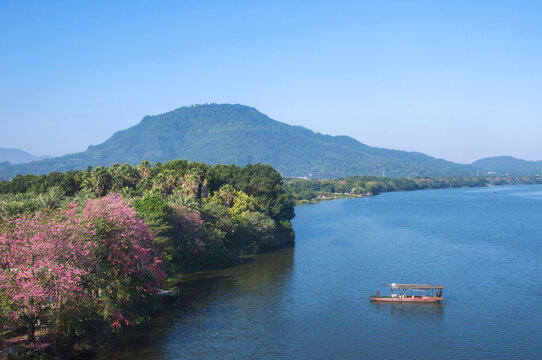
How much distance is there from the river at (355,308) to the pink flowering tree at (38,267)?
680cm

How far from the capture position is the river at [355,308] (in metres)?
38.6

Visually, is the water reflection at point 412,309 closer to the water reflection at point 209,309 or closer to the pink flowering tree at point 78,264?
the water reflection at point 209,309

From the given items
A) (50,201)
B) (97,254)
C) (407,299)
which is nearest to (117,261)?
(97,254)

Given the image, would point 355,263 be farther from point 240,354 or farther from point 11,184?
point 11,184

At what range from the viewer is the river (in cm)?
3856

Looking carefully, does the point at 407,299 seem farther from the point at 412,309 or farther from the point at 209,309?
the point at 209,309

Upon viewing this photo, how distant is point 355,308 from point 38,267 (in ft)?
97.7

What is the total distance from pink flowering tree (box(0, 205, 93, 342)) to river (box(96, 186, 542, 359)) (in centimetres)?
680

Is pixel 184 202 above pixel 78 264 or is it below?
above

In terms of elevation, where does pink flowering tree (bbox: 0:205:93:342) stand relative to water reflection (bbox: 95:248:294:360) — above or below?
above

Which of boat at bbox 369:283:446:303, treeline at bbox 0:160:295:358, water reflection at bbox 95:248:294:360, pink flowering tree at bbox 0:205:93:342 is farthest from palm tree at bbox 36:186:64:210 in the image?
boat at bbox 369:283:446:303

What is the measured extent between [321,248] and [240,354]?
49.0 m

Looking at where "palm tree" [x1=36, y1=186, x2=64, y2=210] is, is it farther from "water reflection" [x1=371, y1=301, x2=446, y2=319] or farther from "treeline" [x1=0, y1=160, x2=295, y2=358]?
"water reflection" [x1=371, y1=301, x2=446, y2=319]

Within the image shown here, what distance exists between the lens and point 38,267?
103ft
